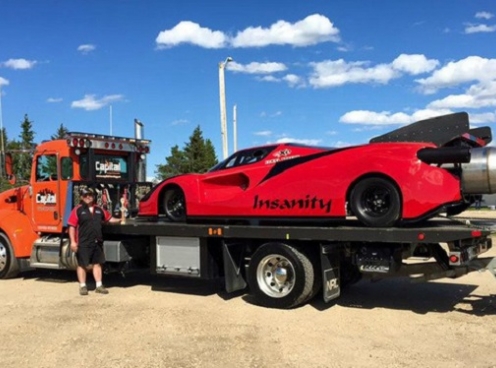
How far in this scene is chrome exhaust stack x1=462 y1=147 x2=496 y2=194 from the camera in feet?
22.4

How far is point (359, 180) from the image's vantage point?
7.23 m

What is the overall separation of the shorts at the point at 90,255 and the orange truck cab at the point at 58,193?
0.78 m

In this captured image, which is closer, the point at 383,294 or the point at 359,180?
the point at 359,180

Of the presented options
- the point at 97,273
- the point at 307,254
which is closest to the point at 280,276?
the point at 307,254

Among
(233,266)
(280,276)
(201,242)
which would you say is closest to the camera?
(280,276)

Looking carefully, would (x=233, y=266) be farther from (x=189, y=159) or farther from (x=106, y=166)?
(x=189, y=159)

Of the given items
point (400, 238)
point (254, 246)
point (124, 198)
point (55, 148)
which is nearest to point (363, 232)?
point (400, 238)

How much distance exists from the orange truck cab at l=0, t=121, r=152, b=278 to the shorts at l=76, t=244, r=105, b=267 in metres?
0.78

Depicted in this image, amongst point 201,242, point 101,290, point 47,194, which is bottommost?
point 101,290

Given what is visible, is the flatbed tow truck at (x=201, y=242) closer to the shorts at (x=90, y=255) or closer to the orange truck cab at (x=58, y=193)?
the orange truck cab at (x=58, y=193)

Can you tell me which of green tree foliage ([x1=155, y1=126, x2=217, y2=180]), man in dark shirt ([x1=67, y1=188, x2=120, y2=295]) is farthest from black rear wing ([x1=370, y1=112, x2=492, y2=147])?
green tree foliage ([x1=155, y1=126, x2=217, y2=180])

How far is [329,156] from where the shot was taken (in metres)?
7.57

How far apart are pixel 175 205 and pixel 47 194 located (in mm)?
2819

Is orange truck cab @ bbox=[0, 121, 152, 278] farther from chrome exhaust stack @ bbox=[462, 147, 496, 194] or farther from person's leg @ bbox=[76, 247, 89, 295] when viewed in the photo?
chrome exhaust stack @ bbox=[462, 147, 496, 194]
